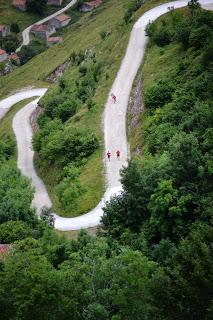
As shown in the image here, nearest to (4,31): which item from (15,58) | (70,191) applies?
(15,58)

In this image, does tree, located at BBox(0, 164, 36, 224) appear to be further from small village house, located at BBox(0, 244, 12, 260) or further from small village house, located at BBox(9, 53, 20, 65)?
small village house, located at BBox(9, 53, 20, 65)

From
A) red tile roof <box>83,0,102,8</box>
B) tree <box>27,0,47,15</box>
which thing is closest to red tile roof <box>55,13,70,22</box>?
red tile roof <box>83,0,102,8</box>

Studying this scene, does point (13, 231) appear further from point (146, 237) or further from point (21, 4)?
point (21, 4)

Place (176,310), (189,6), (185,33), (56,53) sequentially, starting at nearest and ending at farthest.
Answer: (176,310) < (185,33) < (189,6) < (56,53)

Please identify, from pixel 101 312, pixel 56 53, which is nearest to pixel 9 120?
pixel 56 53

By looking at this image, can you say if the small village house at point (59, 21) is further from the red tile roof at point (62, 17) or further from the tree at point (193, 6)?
the tree at point (193, 6)

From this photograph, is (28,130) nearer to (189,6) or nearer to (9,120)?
(9,120)

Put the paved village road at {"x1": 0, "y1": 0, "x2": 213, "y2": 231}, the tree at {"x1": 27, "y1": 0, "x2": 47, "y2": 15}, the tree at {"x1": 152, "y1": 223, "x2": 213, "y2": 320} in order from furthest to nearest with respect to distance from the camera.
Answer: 1. the tree at {"x1": 27, "y1": 0, "x2": 47, "y2": 15}
2. the paved village road at {"x1": 0, "y1": 0, "x2": 213, "y2": 231}
3. the tree at {"x1": 152, "y1": 223, "x2": 213, "y2": 320}
